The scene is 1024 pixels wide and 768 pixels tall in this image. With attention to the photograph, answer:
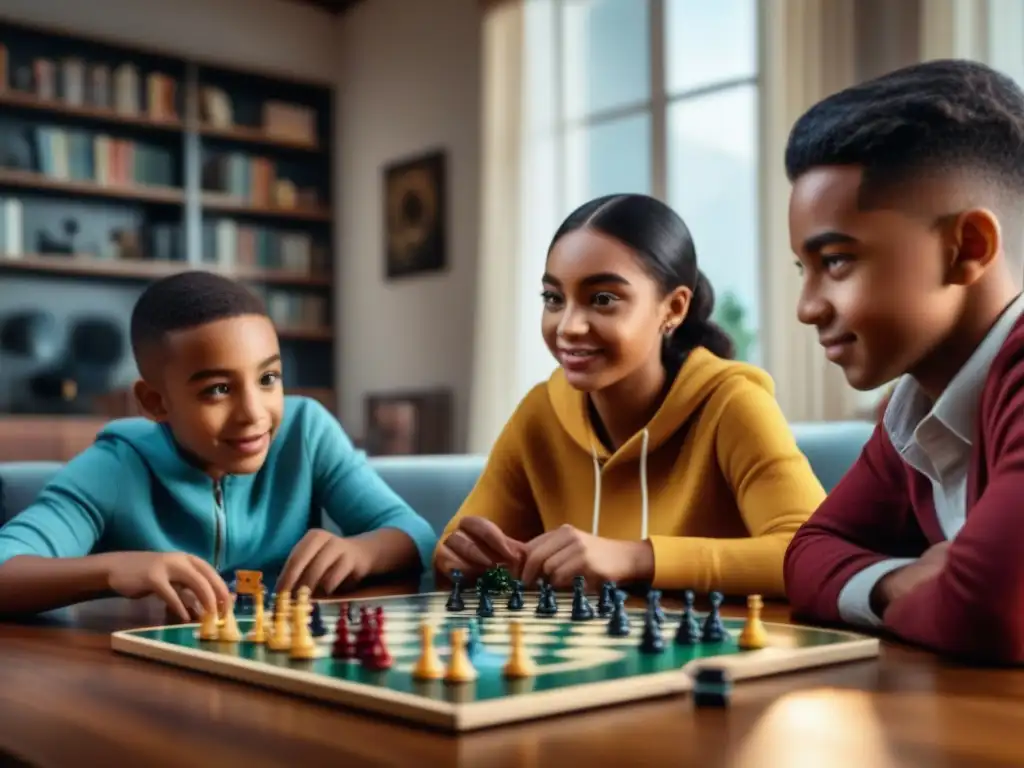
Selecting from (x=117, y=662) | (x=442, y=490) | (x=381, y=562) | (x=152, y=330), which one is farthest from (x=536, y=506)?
(x=117, y=662)

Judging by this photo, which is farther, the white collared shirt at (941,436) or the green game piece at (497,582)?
the green game piece at (497,582)

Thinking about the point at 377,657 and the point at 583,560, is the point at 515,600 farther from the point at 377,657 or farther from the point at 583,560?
the point at 377,657

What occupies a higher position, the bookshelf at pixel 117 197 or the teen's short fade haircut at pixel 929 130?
the bookshelf at pixel 117 197

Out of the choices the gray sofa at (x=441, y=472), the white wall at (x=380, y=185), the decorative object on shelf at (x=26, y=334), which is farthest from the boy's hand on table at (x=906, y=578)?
the decorative object on shelf at (x=26, y=334)

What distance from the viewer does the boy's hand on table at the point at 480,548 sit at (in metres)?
1.42

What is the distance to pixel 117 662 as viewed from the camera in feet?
3.05

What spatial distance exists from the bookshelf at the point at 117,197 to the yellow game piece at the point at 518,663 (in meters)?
4.95

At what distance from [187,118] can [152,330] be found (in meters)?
5.03

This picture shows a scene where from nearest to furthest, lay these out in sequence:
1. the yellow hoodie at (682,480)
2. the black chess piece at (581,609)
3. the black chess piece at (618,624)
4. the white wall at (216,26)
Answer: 1. the black chess piece at (618,624)
2. the black chess piece at (581,609)
3. the yellow hoodie at (682,480)
4. the white wall at (216,26)

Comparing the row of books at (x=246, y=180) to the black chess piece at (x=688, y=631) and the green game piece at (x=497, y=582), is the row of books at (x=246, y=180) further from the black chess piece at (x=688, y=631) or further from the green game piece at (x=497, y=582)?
the black chess piece at (x=688, y=631)

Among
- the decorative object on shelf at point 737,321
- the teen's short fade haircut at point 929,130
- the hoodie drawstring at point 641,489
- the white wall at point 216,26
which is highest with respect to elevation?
the white wall at point 216,26

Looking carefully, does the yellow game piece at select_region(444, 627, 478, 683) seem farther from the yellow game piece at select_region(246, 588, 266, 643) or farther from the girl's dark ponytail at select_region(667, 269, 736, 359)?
the girl's dark ponytail at select_region(667, 269, 736, 359)

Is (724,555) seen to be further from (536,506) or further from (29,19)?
(29,19)

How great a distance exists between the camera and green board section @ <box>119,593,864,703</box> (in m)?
0.74
